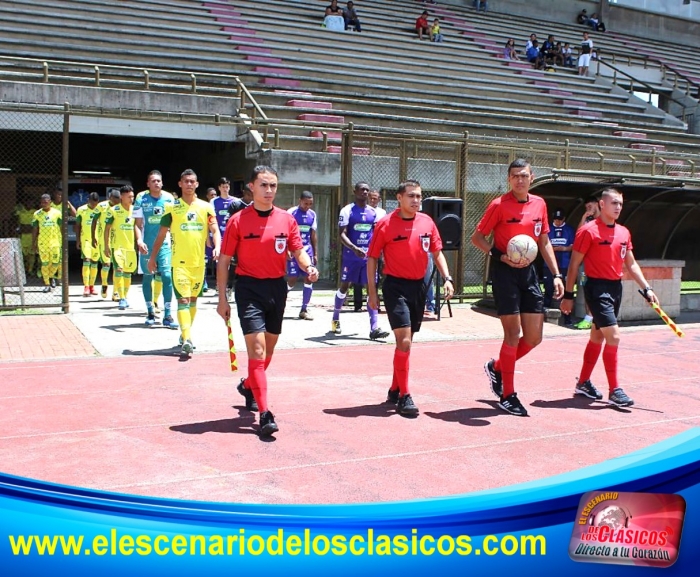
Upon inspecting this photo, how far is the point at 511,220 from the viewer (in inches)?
291

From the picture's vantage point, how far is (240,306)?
6.50m

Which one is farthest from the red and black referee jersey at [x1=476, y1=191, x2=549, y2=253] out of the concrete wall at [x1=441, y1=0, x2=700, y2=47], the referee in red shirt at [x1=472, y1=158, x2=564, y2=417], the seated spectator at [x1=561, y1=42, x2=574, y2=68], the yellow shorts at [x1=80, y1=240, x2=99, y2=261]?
the concrete wall at [x1=441, y1=0, x2=700, y2=47]

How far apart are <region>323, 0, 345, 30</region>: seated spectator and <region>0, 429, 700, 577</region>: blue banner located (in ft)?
94.7

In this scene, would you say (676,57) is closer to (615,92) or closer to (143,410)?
(615,92)

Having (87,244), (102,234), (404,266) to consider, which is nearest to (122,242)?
(102,234)

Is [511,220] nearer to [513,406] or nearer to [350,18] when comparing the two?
[513,406]

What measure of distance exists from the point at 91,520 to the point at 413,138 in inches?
572

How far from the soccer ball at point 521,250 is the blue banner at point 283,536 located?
506cm

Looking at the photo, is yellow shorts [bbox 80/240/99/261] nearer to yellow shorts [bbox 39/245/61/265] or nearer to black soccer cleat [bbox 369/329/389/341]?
yellow shorts [bbox 39/245/61/265]

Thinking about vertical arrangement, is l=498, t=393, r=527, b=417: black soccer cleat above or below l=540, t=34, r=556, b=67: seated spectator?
below

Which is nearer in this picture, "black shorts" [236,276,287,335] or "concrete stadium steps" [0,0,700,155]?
"black shorts" [236,276,287,335]

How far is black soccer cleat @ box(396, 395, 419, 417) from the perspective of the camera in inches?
279

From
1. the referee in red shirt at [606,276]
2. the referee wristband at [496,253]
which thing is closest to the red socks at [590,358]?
the referee in red shirt at [606,276]

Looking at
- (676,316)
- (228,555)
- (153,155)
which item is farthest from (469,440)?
(153,155)
